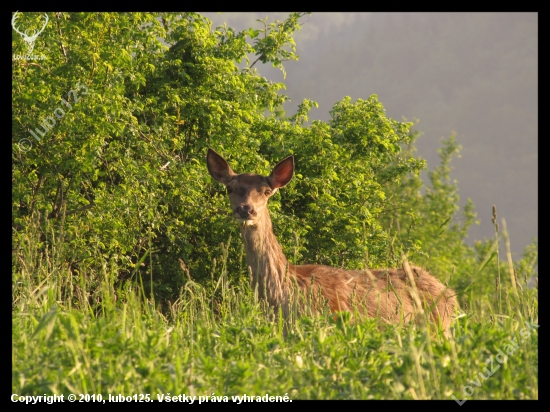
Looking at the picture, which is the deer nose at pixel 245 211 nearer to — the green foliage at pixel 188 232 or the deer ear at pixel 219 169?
the green foliage at pixel 188 232

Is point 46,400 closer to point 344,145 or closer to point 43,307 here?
point 43,307

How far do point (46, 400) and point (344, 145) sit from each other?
13060 millimetres

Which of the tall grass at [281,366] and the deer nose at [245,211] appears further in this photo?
the deer nose at [245,211]

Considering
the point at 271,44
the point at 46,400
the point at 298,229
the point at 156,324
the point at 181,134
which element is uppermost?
the point at 271,44

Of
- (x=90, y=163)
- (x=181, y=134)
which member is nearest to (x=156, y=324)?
(x=90, y=163)

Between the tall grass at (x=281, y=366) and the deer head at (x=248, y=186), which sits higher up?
the deer head at (x=248, y=186)

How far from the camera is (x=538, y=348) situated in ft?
14.1

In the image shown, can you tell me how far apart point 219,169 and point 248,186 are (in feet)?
2.60

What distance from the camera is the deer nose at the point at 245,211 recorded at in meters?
8.26

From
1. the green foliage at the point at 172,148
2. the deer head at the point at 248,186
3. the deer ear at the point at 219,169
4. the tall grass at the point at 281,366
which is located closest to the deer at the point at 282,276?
the deer head at the point at 248,186

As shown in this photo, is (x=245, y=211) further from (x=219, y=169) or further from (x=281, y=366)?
(x=281, y=366)

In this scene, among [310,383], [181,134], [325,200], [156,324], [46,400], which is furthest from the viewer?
[325,200]

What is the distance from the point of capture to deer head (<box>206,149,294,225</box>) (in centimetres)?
834

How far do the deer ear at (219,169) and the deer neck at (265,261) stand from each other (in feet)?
3.44
